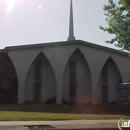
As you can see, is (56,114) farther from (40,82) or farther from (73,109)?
(40,82)

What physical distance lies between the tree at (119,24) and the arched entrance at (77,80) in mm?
25439

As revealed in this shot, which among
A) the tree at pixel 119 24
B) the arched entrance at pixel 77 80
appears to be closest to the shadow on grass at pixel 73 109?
the tree at pixel 119 24

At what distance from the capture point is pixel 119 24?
17938 mm

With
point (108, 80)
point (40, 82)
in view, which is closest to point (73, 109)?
point (40, 82)

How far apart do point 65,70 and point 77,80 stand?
8.20 feet

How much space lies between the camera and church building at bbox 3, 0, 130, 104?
4272 centimetres

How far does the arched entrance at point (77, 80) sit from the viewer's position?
44562 mm

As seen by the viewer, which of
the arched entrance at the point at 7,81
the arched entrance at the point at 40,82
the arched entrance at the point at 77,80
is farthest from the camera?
the arched entrance at the point at 77,80

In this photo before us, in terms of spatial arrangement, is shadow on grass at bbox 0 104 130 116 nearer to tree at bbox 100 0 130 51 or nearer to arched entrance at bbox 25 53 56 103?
tree at bbox 100 0 130 51

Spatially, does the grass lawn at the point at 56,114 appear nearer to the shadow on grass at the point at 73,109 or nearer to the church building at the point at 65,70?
the shadow on grass at the point at 73,109

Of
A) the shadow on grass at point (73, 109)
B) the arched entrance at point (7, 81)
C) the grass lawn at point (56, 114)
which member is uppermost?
the arched entrance at point (7, 81)

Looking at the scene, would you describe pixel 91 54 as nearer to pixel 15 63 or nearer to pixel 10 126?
pixel 15 63

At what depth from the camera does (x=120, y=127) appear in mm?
12734

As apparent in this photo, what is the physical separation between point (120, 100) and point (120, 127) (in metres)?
16.9
